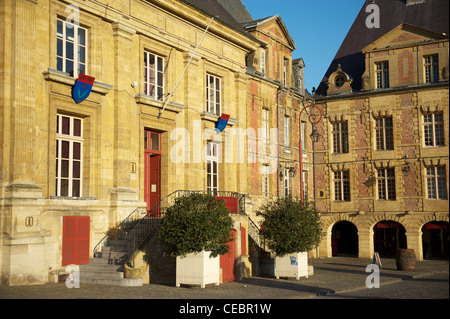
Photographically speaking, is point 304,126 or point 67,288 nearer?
point 67,288

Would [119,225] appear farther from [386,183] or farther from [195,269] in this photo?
[386,183]

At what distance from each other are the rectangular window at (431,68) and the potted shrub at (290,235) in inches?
571

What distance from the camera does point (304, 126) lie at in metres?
32.1

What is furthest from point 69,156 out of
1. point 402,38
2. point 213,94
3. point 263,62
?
point 402,38

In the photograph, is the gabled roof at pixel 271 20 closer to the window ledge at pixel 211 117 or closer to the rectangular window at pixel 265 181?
the window ledge at pixel 211 117

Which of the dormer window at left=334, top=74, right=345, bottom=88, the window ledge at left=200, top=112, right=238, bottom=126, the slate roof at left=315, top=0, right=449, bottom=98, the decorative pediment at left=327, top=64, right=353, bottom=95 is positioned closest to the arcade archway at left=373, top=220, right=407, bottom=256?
the decorative pediment at left=327, top=64, right=353, bottom=95

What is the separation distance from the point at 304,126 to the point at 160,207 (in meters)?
15.5

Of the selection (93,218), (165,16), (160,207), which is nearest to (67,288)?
(93,218)

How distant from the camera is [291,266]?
717 inches

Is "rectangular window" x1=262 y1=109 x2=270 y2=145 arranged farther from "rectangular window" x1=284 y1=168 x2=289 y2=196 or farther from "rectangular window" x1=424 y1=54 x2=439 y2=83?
"rectangular window" x1=424 y1=54 x2=439 y2=83

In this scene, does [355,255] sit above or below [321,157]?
below

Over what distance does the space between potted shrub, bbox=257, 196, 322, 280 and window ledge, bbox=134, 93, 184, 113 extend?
489 centimetres
